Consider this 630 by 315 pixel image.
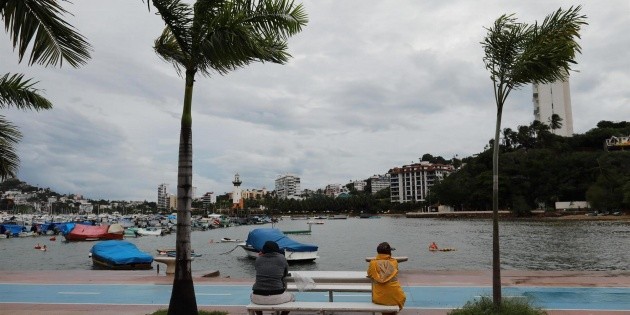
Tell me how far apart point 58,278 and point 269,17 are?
38.4ft

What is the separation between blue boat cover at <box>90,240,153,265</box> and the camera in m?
27.2

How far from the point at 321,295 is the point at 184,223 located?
4542 millimetres

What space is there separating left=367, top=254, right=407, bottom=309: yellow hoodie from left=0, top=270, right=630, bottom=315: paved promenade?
180cm

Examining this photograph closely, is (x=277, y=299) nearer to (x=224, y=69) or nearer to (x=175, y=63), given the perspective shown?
(x=224, y=69)

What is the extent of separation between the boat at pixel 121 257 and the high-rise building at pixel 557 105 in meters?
149

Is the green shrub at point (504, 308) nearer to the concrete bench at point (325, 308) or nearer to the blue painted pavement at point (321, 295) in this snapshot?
the concrete bench at point (325, 308)

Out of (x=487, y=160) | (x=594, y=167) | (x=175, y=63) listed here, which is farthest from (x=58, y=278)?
(x=487, y=160)

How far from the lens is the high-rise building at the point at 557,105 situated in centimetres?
15325

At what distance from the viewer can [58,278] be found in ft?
49.3

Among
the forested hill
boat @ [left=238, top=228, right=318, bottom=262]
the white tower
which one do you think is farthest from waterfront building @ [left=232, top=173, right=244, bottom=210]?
boat @ [left=238, top=228, right=318, bottom=262]

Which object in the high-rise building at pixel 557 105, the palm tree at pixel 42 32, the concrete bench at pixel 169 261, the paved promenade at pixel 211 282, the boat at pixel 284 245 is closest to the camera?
the palm tree at pixel 42 32

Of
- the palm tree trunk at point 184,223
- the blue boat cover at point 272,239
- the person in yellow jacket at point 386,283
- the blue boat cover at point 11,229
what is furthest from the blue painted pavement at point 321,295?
the blue boat cover at point 11,229

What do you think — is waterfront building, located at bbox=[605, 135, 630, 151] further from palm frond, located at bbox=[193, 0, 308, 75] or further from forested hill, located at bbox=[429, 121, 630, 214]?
palm frond, located at bbox=[193, 0, 308, 75]

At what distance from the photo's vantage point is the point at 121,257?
27703 millimetres
